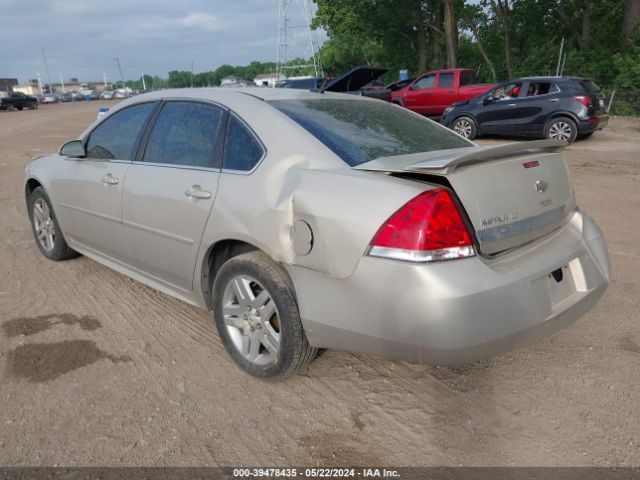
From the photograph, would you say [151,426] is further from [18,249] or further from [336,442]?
[18,249]

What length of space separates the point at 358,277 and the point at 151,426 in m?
1.27

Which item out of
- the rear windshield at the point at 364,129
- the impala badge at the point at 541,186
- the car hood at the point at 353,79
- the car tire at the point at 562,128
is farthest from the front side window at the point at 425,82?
the impala badge at the point at 541,186

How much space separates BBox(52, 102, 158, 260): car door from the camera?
3734 millimetres

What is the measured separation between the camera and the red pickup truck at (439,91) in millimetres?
16734

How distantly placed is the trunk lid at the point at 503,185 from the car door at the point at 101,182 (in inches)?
78.4

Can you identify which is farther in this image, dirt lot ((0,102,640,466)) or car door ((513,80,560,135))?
car door ((513,80,560,135))

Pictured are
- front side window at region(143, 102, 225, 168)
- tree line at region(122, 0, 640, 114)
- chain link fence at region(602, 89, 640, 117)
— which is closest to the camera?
front side window at region(143, 102, 225, 168)

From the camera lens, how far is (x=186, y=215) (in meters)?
3.09

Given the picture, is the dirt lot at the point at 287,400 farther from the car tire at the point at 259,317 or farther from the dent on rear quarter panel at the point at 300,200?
the dent on rear quarter panel at the point at 300,200

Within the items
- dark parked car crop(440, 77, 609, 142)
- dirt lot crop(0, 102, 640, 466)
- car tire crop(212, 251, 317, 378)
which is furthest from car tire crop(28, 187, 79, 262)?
dark parked car crop(440, 77, 609, 142)

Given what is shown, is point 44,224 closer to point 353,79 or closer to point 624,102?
point 353,79

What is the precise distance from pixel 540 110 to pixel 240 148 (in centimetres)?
1097

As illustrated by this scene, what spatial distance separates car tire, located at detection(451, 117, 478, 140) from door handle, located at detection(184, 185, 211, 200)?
11.6m

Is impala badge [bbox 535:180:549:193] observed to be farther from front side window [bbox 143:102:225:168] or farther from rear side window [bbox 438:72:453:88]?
rear side window [bbox 438:72:453:88]
